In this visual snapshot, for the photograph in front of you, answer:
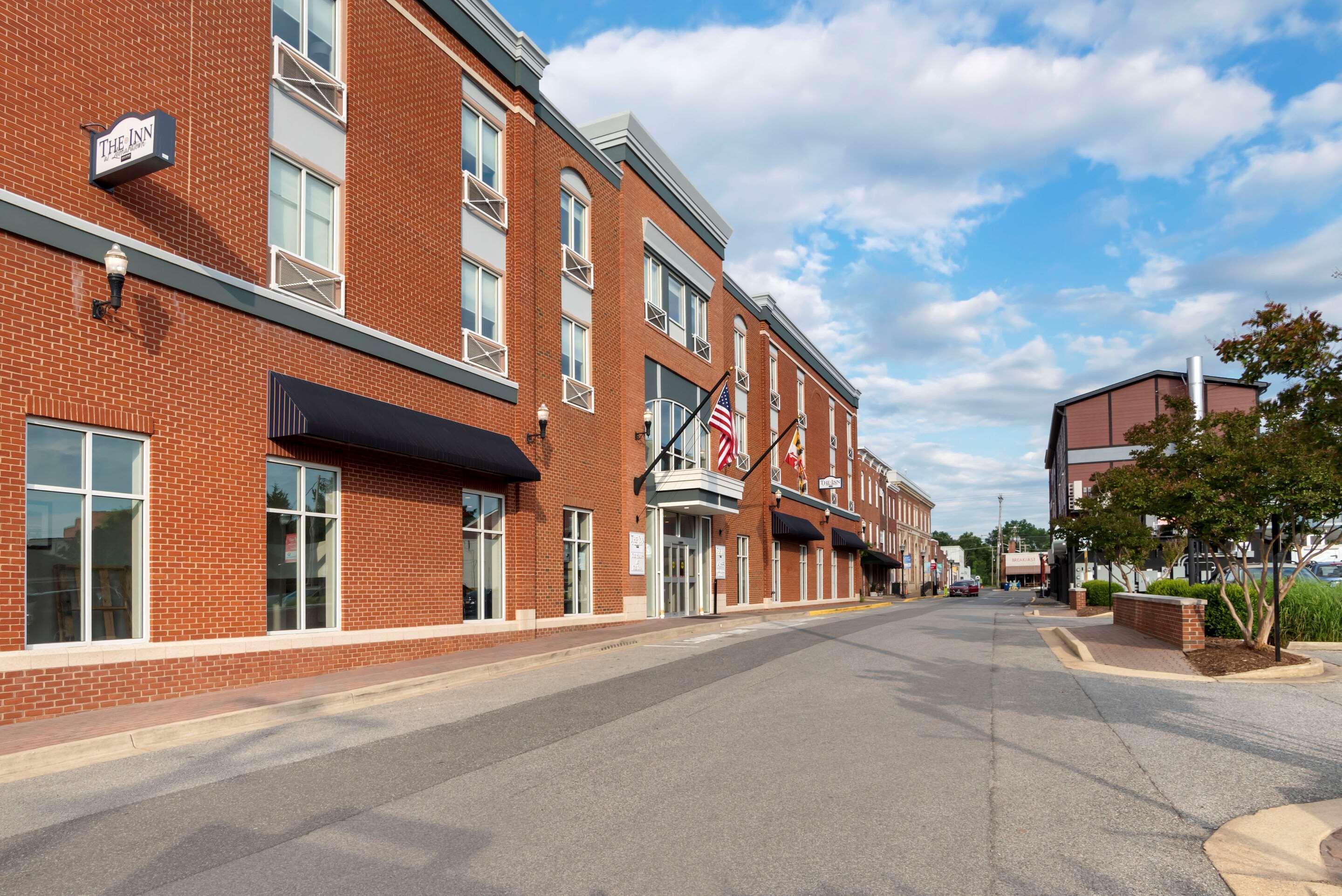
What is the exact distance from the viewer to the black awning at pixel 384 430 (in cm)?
1359

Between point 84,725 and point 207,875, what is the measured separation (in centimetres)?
526

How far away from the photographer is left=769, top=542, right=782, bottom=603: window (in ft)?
129

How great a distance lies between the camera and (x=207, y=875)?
550 centimetres

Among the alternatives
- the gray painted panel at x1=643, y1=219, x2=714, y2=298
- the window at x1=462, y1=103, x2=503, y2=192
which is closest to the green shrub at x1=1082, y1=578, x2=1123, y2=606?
the gray painted panel at x1=643, y1=219, x2=714, y2=298

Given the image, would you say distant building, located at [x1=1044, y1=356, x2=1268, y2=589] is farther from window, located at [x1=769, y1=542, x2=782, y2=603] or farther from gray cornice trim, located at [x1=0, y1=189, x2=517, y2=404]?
gray cornice trim, located at [x1=0, y1=189, x2=517, y2=404]

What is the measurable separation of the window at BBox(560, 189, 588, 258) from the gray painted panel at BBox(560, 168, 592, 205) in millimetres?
131

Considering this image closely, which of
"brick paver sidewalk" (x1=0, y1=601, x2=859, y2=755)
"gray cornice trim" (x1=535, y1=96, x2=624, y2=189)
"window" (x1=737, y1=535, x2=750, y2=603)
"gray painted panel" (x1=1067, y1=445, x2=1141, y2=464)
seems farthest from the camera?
"gray painted panel" (x1=1067, y1=445, x2=1141, y2=464)

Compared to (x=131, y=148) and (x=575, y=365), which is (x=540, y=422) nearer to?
(x=575, y=365)

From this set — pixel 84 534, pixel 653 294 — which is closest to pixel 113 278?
pixel 84 534

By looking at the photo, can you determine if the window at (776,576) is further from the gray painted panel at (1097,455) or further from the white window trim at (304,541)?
the white window trim at (304,541)

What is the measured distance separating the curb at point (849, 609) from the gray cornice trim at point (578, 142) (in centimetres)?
1552

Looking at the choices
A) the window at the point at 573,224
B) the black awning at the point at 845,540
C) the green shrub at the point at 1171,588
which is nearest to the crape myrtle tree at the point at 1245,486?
the green shrub at the point at 1171,588

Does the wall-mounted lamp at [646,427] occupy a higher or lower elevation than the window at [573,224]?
lower

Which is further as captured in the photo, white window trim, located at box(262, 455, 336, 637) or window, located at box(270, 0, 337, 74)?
window, located at box(270, 0, 337, 74)
